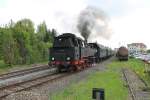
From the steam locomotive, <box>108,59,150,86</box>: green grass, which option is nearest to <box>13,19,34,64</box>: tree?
<box>108,59,150,86</box>: green grass

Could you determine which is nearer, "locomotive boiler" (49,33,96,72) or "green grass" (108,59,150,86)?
"green grass" (108,59,150,86)

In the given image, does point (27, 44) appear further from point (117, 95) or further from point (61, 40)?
point (117, 95)

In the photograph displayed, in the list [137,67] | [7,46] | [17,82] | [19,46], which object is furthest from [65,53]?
[19,46]

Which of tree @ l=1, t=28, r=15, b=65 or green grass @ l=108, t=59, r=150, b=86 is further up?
tree @ l=1, t=28, r=15, b=65

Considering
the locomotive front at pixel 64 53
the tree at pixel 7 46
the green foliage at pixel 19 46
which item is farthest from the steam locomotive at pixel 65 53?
the green foliage at pixel 19 46

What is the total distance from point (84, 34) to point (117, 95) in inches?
1428

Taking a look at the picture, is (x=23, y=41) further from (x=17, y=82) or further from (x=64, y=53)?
(x=17, y=82)

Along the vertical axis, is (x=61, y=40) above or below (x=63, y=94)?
above

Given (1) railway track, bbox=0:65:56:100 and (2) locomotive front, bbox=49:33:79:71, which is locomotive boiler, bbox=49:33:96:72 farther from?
(1) railway track, bbox=0:65:56:100

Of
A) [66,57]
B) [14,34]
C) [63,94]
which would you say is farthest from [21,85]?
[14,34]

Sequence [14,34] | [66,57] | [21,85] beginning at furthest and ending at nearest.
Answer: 1. [14,34]
2. [66,57]
3. [21,85]

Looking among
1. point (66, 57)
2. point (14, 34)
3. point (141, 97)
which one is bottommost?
point (141, 97)

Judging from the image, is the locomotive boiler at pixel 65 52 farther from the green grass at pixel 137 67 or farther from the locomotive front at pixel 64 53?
the green grass at pixel 137 67

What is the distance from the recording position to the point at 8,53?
40.4 m
